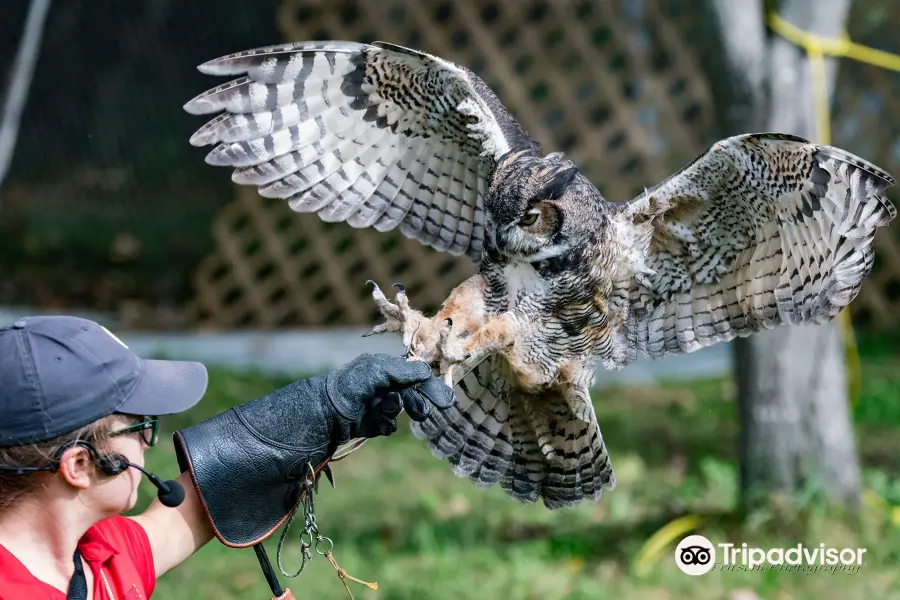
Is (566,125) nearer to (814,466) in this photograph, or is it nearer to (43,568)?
(814,466)

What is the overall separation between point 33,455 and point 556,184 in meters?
1.36

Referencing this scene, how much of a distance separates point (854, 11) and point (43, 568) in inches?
314

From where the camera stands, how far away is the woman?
1.81m

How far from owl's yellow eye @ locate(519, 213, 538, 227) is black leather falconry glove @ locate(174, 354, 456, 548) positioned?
1.77ft

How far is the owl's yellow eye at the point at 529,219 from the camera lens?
2.50m

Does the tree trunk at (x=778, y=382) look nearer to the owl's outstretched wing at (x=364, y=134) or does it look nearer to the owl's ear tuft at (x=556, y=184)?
the owl's outstretched wing at (x=364, y=134)

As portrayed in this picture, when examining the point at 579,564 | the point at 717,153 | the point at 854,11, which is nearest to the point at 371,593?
the point at 579,564

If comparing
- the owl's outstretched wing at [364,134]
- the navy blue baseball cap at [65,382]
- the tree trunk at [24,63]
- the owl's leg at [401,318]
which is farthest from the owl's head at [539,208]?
the tree trunk at [24,63]

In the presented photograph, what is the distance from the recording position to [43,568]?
187 cm

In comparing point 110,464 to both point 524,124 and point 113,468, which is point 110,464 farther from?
point 524,124

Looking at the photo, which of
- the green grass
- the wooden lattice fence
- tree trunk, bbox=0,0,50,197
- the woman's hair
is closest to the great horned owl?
the woman's hair

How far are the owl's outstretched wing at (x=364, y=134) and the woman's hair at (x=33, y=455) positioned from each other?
101 cm

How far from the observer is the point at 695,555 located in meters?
4.12

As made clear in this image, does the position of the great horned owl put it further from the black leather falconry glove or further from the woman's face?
Result: the woman's face
